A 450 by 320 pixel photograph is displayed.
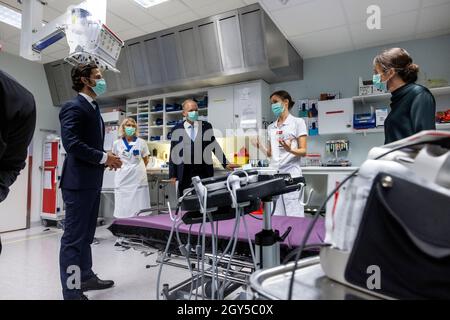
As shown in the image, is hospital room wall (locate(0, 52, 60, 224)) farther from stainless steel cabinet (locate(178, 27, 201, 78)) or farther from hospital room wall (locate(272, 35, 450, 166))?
hospital room wall (locate(272, 35, 450, 166))

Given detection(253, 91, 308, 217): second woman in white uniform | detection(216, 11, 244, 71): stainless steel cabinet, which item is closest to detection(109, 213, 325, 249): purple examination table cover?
detection(253, 91, 308, 217): second woman in white uniform

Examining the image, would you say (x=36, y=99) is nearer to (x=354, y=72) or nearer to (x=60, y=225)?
(x=60, y=225)

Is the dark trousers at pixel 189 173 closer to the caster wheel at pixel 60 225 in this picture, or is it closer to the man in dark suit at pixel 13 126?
the man in dark suit at pixel 13 126

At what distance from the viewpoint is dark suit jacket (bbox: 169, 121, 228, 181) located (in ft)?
8.78

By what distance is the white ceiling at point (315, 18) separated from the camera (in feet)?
9.47

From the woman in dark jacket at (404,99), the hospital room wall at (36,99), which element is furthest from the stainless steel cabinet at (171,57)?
the woman in dark jacket at (404,99)

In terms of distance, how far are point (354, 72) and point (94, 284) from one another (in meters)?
3.89

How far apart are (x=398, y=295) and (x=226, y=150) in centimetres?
388

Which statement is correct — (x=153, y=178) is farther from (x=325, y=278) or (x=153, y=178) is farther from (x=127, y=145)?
(x=325, y=278)

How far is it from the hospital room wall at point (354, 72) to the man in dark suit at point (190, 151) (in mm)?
1934

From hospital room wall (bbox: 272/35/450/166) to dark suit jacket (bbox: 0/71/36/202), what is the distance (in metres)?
3.63

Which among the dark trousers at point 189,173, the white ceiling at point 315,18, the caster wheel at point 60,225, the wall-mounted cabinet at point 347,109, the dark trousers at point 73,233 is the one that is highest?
the white ceiling at point 315,18

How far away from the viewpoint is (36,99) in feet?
17.1

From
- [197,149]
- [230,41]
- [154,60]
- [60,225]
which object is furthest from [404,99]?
[60,225]
